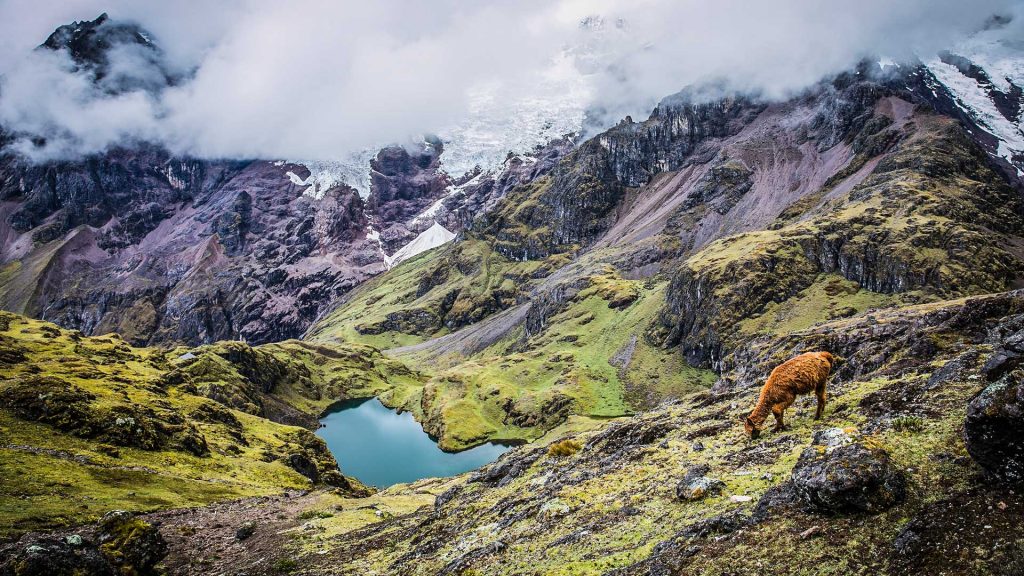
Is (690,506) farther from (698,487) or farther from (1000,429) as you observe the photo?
(1000,429)

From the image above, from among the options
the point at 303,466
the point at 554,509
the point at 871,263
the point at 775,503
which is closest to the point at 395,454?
the point at 303,466

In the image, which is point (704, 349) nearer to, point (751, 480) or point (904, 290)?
point (904, 290)

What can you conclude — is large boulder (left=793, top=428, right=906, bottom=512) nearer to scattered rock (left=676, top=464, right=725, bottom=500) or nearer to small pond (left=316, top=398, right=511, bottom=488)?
scattered rock (left=676, top=464, right=725, bottom=500)

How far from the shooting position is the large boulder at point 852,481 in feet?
37.6

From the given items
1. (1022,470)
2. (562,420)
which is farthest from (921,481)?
(562,420)

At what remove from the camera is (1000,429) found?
32.6ft

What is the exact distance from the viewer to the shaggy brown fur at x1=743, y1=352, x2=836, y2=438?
19.4m

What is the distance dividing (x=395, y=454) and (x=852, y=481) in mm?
166661

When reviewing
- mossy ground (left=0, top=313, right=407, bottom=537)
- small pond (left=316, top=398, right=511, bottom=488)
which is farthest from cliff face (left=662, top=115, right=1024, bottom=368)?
mossy ground (left=0, top=313, right=407, bottom=537)

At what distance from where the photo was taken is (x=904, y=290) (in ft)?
514

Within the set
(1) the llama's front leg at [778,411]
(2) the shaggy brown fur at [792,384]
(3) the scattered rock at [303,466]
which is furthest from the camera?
(3) the scattered rock at [303,466]

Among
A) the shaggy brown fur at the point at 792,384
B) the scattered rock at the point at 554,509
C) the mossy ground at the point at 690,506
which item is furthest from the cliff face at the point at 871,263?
the scattered rock at the point at 554,509

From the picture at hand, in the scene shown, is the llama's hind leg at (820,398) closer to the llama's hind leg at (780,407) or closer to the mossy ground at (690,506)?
the mossy ground at (690,506)

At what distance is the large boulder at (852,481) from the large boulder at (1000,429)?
1.68 meters
